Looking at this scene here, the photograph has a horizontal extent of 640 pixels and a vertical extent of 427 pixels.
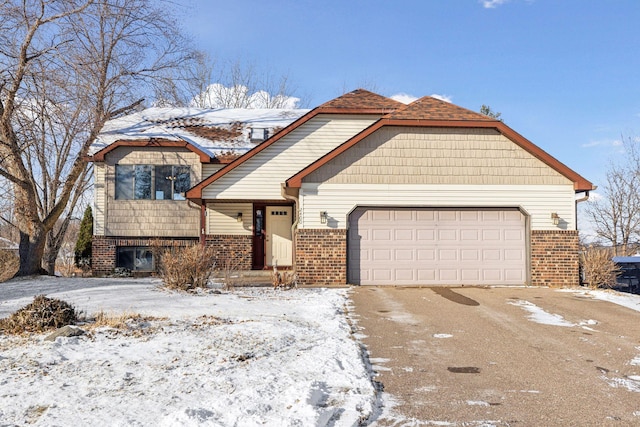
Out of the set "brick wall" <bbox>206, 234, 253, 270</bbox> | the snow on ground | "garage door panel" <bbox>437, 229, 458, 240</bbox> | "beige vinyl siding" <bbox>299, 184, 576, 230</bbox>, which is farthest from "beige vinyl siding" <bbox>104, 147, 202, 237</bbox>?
the snow on ground

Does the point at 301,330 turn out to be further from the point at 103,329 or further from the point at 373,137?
the point at 373,137

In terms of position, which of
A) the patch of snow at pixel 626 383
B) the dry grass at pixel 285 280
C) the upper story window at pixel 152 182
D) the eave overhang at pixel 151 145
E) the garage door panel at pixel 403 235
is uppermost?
the eave overhang at pixel 151 145

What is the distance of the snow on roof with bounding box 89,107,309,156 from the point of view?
717 inches

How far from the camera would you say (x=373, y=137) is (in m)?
13.8

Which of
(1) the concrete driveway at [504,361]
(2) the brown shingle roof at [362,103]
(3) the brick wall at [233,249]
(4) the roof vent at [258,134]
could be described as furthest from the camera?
(4) the roof vent at [258,134]

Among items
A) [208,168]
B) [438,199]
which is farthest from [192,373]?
[208,168]

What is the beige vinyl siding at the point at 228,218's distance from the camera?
17.4 m

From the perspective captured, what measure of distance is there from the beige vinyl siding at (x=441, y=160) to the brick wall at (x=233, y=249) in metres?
5.22

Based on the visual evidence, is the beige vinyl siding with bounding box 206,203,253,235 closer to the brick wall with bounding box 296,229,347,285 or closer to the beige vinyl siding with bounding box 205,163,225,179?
the beige vinyl siding with bounding box 205,163,225,179

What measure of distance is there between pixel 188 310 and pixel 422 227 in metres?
7.24

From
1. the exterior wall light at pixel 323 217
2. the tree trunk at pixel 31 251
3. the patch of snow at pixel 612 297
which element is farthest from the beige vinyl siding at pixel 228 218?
the patch of snow at pixel 612 297

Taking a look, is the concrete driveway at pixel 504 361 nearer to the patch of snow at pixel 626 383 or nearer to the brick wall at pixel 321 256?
the patch of snow at pixel 626 383

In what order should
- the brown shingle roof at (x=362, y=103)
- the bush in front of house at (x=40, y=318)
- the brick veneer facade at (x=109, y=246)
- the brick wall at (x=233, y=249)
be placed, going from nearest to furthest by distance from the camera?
the bush in front of house at (x=40, y=318), the brick wall at (x=233, y=249), the brown shingle roof at (x=362, y=103), the brick veneer facade at (x=109, y=246)

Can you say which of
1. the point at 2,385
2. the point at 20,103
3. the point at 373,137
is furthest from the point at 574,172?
the point at 20,103
